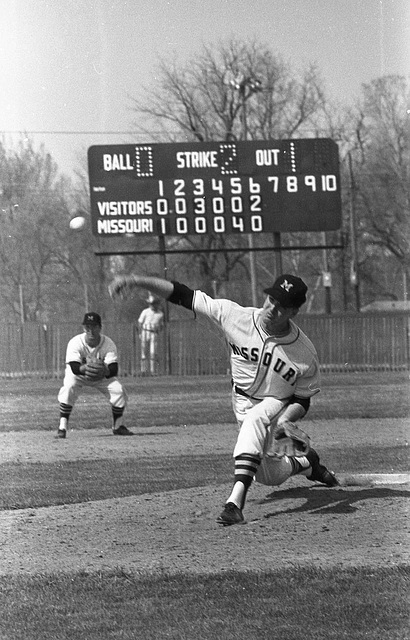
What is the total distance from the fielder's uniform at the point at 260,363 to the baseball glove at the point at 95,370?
4793mm

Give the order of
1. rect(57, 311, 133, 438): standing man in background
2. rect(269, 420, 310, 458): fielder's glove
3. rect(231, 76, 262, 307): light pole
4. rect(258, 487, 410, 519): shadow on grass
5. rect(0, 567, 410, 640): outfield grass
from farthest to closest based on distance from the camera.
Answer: rect(231, 76, 262, 307): light pole, rect(57, 311, 133, 438): standing man in background, rect(258, 487, 410, 519): shadow on grass, rect(269, 420, 310, 458): fielder's glove, rect(0, 567, 410, 640): outfield grass

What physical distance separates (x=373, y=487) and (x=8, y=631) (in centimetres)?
373

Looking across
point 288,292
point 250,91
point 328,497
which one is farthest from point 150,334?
point 288,292

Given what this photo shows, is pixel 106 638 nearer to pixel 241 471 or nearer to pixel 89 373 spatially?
pixel 241 471

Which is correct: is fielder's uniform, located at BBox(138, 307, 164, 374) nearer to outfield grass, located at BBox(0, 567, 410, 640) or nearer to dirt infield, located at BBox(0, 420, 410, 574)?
dirt infield, located at BBox(0, 420, 410, 574)

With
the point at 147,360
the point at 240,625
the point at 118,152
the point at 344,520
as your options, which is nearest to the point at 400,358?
the point at 147,360

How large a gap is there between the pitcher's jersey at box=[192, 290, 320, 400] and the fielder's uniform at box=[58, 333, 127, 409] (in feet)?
16.5

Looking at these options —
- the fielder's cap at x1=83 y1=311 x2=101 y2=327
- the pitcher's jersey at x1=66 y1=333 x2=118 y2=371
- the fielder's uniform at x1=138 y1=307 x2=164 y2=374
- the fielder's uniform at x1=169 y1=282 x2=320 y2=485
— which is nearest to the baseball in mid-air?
the fielder's uniform at x1=138 y1=307 x2=164 y2=374

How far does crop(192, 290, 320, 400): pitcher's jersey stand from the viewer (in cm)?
600

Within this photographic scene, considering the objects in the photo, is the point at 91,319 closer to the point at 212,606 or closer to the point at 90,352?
the point at 90,352

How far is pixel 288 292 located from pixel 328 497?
1546 millimetres

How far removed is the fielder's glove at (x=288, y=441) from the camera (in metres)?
5.93

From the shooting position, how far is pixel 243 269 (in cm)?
3266

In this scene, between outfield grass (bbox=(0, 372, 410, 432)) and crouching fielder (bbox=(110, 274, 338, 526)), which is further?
outfield grass (bbox=(0, 372, 410, 432))
